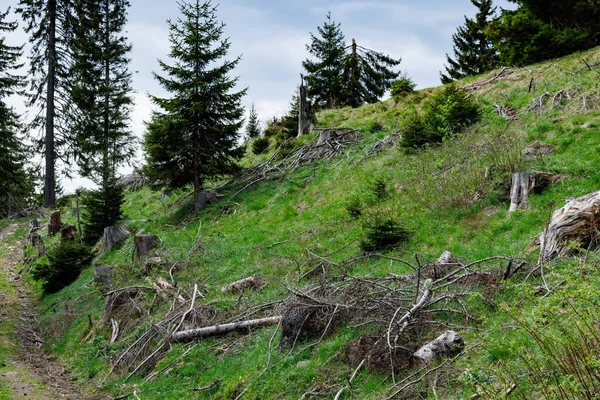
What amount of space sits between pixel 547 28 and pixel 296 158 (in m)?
11.2

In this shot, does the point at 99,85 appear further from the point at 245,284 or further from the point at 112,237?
the point at 245,284

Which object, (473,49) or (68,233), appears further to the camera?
(473,49)

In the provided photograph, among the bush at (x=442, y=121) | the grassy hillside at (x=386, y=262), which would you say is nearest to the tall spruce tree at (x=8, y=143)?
the grassy hillside at (x=386, y=262)

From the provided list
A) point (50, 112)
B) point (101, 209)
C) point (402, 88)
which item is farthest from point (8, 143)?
point (402, 88)

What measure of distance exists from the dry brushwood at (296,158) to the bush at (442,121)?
4.50 m

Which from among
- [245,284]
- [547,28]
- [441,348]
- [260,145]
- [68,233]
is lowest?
[441,348]

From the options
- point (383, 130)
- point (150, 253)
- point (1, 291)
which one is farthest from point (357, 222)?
point (1, 291)

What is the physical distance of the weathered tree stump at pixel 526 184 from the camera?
9453 mm

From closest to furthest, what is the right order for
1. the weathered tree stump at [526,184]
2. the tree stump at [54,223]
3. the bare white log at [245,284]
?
the weathered tree stump at [526,184]
the bare white log at [245,284]
the tree stump at [54,223]

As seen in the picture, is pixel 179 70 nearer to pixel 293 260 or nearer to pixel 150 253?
pixel 150 253

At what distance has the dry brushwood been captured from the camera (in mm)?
19109

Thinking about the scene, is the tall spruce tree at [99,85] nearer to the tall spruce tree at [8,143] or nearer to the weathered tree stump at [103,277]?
the tall spruce tree at [8,143]

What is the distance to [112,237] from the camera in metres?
16.7

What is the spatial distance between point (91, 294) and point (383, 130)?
12.7m
